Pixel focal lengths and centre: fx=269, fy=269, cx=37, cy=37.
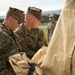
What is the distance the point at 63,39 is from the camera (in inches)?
87.0

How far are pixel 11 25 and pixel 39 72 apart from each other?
5.56 ft

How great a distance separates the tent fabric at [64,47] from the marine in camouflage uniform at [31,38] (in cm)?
280

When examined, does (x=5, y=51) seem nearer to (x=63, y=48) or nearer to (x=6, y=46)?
(x=6, y=46)

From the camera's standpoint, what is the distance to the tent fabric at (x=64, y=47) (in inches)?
82.7

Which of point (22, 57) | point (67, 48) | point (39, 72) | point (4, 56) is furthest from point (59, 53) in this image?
point (4, 56)

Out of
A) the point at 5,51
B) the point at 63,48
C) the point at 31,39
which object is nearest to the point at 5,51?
the point at 5,51

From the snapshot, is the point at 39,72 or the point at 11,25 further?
the point at 11,25

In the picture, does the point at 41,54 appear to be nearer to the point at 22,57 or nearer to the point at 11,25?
the point at 22,57

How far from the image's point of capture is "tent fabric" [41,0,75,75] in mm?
2100

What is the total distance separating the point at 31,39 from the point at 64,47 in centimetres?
312

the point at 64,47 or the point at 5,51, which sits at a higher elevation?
the point at 64,47

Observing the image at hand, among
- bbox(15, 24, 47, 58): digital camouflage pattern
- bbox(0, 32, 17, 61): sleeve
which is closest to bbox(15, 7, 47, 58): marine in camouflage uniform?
bbox(15, 24, 47, 58): digital camouflage pattern

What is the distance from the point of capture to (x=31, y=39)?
5.27 m

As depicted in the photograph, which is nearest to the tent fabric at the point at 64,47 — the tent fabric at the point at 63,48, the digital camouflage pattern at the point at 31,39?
the tent fabric at the point at 63,48
